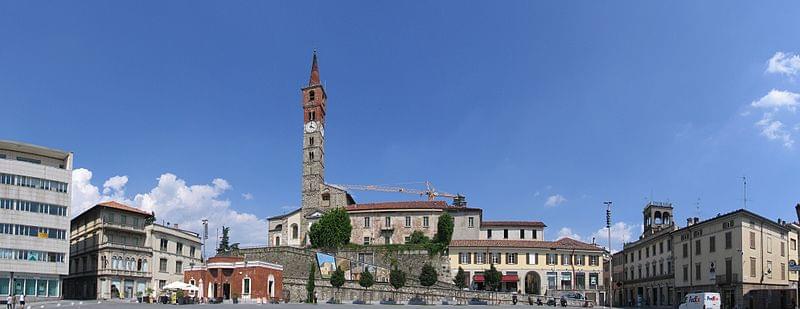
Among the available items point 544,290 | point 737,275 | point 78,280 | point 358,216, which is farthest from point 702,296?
point 78,280

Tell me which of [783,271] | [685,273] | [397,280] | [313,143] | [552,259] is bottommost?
[397,280]

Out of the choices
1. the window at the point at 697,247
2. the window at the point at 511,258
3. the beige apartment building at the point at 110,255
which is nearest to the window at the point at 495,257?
the window at the point at 511,258

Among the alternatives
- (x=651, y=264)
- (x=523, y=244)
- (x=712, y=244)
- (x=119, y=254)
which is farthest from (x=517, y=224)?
(x=119, y=254)

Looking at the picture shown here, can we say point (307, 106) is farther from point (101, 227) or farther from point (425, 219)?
point (101, 227)

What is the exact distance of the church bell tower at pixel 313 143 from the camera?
11031 centimetres

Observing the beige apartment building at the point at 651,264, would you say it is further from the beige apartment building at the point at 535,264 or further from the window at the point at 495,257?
the window at the point at 495,257

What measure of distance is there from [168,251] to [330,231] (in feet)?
70.8

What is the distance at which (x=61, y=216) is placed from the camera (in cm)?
7119

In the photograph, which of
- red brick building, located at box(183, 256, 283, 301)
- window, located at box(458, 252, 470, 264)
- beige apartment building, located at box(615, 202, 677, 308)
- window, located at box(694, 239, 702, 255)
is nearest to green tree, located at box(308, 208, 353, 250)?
window, located at box(458, 252, 470, 264)

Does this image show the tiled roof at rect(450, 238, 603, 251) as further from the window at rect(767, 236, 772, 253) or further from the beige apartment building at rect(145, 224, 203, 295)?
the beige apartment building at rect(145, 224, 203, 295)

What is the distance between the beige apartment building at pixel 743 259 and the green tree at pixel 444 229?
35.6 meters

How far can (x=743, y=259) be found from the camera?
60594mm

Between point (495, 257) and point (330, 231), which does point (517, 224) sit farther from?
point (330, 231)

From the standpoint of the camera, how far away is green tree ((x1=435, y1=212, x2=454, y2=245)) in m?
99.3
